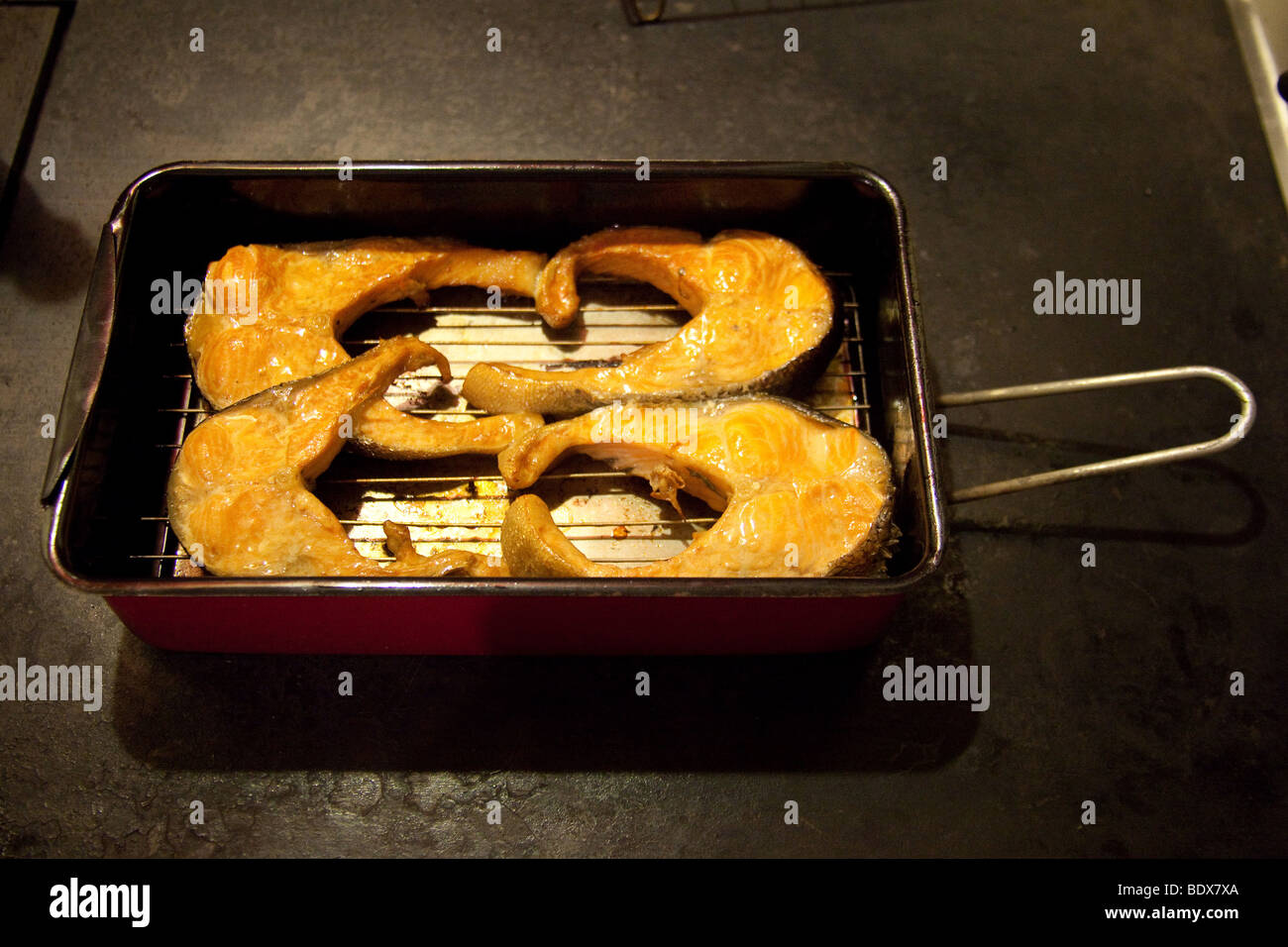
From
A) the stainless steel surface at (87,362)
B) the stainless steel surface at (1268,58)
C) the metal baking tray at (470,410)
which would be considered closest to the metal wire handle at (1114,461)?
the metal baking tray at (470,410)

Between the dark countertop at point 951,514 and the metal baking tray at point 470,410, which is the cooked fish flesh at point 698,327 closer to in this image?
the metal baking tray at point 470,410

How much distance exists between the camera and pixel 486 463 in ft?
10.7

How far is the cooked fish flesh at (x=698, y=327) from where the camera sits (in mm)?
3178

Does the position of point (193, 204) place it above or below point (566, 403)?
above

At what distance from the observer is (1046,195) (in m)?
4.21

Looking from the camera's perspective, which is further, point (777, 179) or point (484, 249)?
point (484, 249)

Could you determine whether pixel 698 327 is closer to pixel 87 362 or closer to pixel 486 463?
pixel 486 463

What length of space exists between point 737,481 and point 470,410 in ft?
3.36

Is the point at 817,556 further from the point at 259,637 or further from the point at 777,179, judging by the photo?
the point at 259,637

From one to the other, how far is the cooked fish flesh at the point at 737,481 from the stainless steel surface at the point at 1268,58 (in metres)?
2.88

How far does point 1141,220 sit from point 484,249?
2884 millimetres

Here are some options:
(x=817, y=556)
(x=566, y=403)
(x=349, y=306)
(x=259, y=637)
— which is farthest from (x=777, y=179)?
(x=259, y=637)

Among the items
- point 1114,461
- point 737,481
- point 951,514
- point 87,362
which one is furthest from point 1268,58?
point 87,362

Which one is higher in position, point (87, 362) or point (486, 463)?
point (87, 362)
